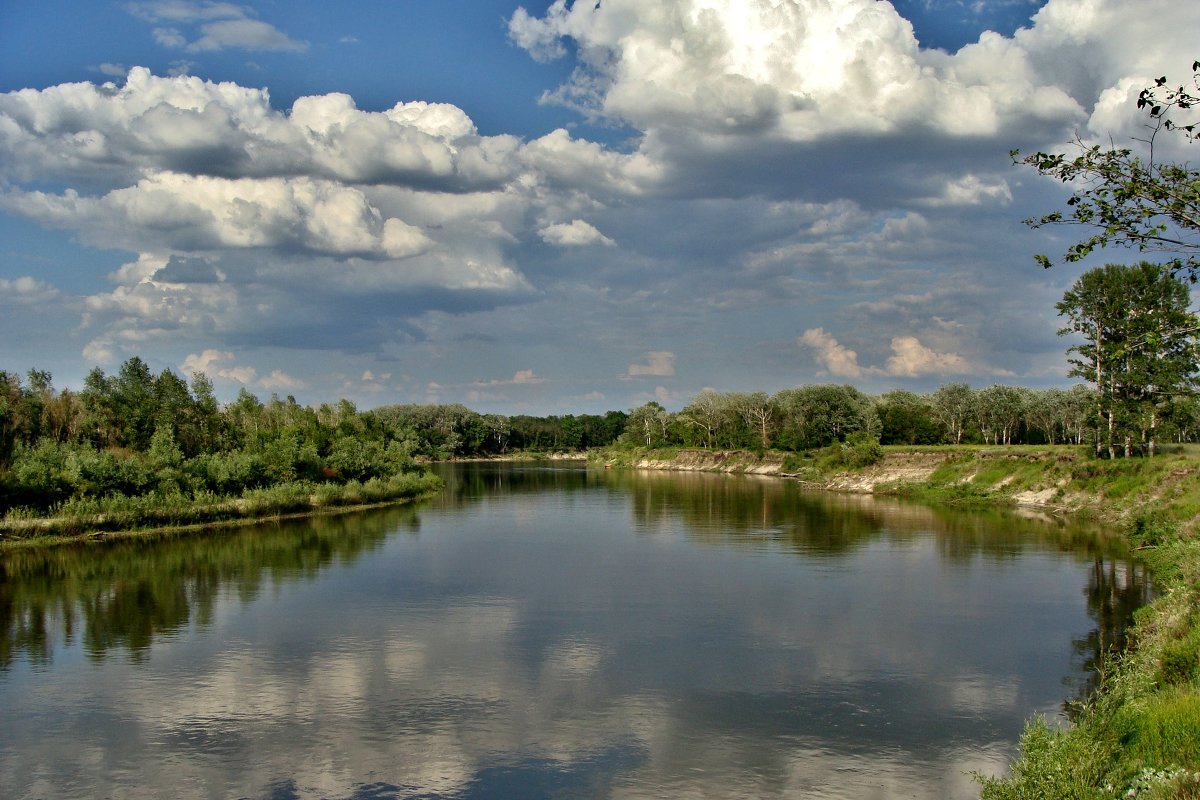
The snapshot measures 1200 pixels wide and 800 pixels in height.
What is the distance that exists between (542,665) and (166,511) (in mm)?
34211

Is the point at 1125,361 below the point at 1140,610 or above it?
above

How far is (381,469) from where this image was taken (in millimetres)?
78812

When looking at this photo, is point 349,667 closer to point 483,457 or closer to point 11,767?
point 11,767

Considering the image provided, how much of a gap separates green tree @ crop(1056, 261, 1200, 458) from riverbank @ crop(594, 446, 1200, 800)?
8.65 feet

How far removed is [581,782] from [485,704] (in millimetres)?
4507

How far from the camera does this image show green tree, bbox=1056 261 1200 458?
178 ft

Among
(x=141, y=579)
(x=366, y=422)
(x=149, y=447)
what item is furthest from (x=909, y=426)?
(x=141, y=579)

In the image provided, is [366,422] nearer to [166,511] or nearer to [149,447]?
[149,447]

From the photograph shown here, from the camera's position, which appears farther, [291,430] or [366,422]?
[366,422]

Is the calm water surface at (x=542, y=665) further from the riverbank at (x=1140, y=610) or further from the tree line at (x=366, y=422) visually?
the tree line at (x=366, y=422)

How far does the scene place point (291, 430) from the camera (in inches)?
3066

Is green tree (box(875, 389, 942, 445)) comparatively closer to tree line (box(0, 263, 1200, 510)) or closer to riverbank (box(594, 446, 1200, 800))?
tree line (box(0, 263, 1200, 510))

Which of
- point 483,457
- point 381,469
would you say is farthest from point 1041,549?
point 483,457

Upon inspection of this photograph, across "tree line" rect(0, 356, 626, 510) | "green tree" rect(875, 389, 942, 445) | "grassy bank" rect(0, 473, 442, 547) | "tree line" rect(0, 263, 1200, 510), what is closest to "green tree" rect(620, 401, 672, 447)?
"tree line" rect(0, 263, 1200, 510)
